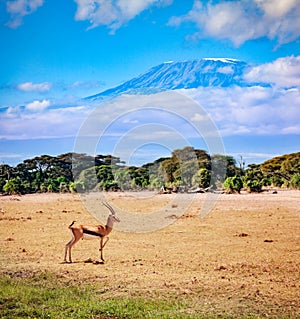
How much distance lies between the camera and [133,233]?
1734cm

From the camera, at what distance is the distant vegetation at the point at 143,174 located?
146 feet

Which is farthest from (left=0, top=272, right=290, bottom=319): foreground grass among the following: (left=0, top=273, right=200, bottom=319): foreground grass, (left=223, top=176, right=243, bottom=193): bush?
(left=223, top=176, right=243, bottom=193): bush

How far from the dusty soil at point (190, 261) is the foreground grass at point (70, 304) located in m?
0.32

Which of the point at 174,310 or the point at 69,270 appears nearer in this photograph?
the point at 174,310

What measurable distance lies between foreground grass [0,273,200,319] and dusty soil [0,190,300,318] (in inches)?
12.6

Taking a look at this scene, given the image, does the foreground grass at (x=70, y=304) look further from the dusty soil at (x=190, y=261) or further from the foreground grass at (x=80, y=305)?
the dusty soil at (x=190, y=261)

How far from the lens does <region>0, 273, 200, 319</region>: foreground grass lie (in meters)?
8.02

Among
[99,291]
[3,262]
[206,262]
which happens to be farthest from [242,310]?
[3,262]

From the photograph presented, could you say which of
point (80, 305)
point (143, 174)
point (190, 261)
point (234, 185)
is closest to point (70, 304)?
point (80, 305)

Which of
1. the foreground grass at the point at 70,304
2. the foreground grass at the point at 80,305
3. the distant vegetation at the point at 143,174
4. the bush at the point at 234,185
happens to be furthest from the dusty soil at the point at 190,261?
the distant vegetation at the point at 143,174

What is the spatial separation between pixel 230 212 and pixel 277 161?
40047 millimetres

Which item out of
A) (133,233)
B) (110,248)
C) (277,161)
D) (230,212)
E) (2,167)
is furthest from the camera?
(277,161)

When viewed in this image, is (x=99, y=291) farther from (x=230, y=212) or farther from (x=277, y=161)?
(x=277, y=161)

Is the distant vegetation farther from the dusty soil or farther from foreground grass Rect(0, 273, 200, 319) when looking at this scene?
foreground grass Rect(0, 273, 200, 319)
